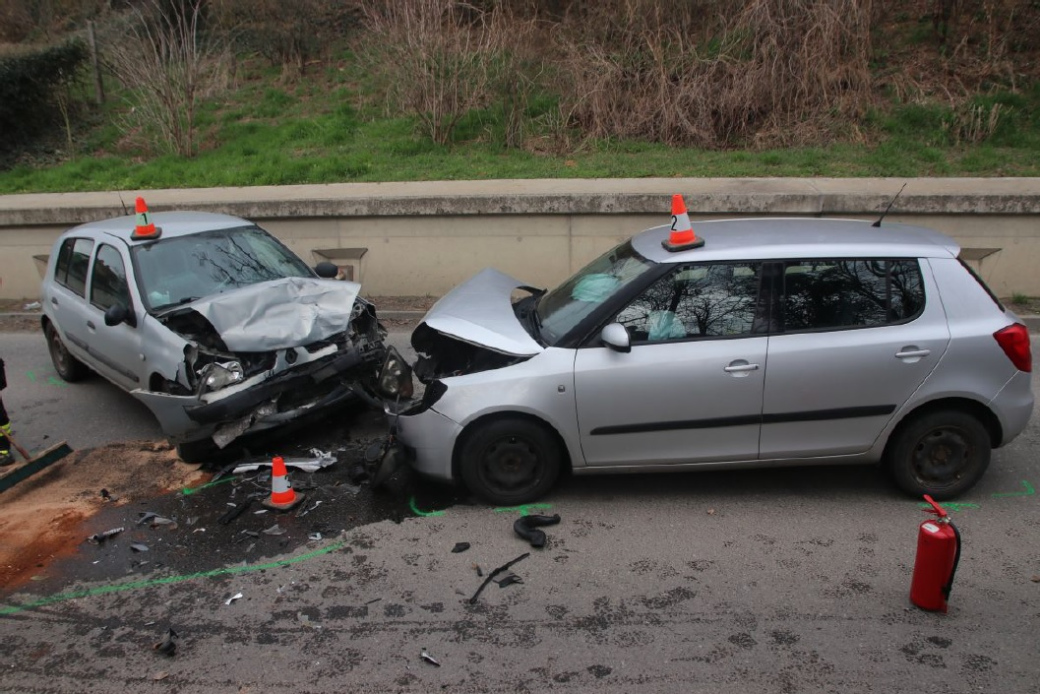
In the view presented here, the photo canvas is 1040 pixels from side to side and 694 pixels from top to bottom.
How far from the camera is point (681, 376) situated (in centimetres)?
455

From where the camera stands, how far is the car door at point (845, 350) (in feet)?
14.9

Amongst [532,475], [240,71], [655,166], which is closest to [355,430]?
[532,475]

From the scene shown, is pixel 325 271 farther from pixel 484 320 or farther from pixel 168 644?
pixel 168 644

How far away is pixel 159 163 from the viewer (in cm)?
1361

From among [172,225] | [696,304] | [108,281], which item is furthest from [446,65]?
[696,304]

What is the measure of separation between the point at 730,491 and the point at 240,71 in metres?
15.9

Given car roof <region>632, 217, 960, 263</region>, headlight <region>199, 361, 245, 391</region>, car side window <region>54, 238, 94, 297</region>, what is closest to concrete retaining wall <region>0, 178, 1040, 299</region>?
car side window <region>54, 238, 94, 297</region>

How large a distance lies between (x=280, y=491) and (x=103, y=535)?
104 centimetres

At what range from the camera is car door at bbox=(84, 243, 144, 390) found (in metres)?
6.06

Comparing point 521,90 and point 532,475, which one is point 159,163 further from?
point 532,475

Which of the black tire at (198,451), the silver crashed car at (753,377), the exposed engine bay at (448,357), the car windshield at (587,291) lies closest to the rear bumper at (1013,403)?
the silver crashed car at (753,377)

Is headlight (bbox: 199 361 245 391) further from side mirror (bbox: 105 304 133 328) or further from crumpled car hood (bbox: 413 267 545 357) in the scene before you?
crumpled car hood (bbox: 413 267 545 357)

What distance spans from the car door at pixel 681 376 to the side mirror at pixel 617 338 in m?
0.09

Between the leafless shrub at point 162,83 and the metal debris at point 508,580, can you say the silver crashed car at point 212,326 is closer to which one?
the metal debris at point 508,580
